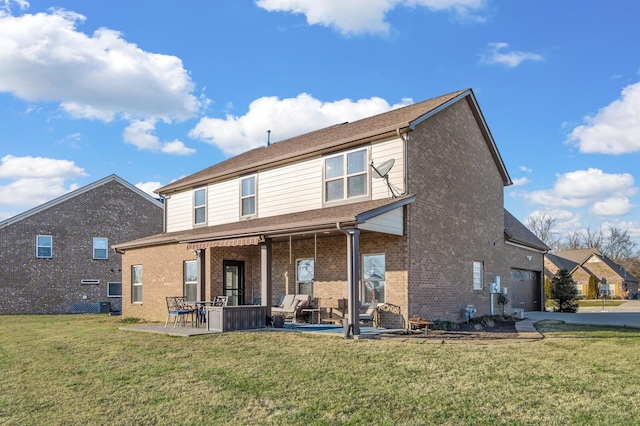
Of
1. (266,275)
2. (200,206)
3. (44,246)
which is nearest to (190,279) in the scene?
(200,206)

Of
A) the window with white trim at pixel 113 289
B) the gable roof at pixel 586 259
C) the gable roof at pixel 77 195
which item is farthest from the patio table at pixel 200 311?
the gable roof at pixel 586 259

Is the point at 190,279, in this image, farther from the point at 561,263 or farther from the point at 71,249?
the point at 561,263

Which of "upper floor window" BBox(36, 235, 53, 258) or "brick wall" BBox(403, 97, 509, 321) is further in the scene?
"upper floor window" BBox(36, 235, 53, 258)

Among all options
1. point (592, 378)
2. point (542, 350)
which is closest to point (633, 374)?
point (592, 378)

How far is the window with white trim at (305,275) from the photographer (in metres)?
17.1

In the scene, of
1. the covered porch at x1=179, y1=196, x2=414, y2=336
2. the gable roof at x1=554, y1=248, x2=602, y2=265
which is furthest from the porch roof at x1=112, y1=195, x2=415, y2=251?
the gable roof at x1=554, y1=248, x2=602, y2=265

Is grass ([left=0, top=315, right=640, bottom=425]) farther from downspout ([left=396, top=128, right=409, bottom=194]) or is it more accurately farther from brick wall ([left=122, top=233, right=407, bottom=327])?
downspout ([left=396, top=128, right=409, bottom=194])

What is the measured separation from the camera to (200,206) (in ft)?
70.2

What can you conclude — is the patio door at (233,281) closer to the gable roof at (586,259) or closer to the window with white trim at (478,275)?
the window with white trim at (478,275)

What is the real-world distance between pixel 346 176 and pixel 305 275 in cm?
359

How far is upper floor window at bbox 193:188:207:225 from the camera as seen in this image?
69.6ft

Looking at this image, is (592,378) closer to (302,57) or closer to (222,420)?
(222,420)

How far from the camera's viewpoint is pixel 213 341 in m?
12.5

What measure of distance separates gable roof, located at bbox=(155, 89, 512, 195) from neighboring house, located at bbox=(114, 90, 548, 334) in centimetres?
6
